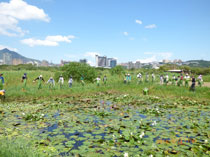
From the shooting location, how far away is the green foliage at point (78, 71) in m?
32.0

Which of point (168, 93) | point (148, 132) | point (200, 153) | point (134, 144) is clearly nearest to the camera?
point (200, 153)

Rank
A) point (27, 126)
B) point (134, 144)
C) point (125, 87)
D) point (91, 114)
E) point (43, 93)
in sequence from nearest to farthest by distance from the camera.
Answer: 1. point (134, 144)
2. point (27, 126)
3. point (91, 114)
4. point (43, 93)
5. point (125, 87)

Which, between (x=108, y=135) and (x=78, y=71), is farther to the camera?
(x=78, y=71)

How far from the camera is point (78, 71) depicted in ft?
104

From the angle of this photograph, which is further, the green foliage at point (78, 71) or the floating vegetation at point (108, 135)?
the green foliage at point (78, 71)

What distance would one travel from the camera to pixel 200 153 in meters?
4.62

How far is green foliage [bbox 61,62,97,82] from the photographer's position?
1260 inches

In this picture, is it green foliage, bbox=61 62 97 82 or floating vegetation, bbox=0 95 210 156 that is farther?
green foliage, bbox=61 62 97 82

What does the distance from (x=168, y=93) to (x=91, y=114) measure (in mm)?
12403

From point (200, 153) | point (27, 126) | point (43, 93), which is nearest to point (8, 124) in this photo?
point (27, 126)

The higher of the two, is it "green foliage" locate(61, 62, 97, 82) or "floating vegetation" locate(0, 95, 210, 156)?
"green foliage" locate(61, 62, 97, 82)

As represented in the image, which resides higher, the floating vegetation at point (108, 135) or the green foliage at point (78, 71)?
the green foliage at point (78, 71)

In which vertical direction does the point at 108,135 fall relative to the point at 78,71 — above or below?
below

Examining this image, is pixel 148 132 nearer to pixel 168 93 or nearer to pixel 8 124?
pixel 8 124
